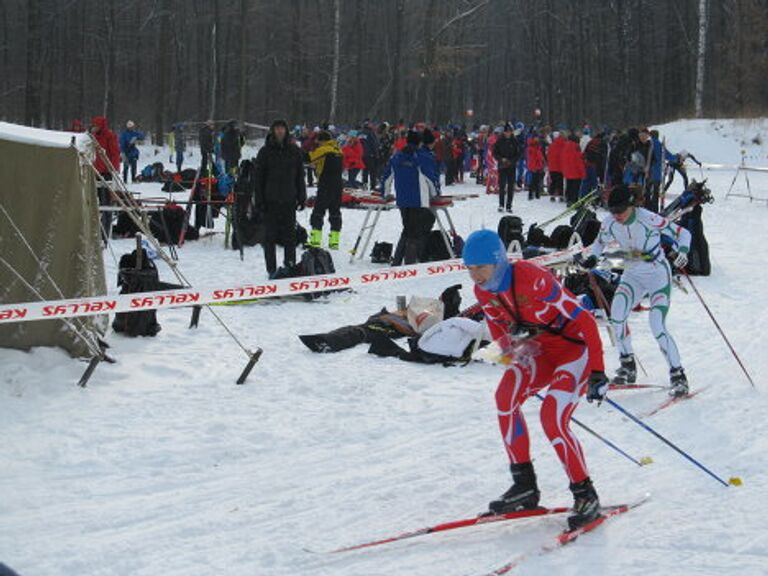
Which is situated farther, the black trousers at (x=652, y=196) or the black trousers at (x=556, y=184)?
the black trousers at (x=556, y=184)

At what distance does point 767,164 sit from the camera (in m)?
31.3

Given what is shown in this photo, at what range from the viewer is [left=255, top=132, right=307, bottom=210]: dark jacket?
1162cm

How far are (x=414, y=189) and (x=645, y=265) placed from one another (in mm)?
4875

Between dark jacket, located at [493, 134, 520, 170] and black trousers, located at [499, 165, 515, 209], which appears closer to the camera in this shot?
dark jacket, located at [493, 134, 520, 170]

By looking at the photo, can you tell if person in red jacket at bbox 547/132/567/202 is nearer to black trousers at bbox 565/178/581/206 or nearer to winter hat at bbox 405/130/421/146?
black trousers at bbox 565/178/581/206

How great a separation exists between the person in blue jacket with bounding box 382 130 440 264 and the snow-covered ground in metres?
3.02

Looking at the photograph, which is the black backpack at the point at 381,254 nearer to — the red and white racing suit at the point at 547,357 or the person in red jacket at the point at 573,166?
the person in red jacket at the point at 573,166

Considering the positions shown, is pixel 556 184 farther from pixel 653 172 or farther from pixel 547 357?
pixel 547 357

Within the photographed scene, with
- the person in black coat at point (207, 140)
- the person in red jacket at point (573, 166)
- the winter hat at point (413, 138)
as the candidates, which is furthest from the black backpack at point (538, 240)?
the person in black coat at point (207, 140)

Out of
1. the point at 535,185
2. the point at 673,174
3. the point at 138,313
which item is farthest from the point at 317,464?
the point at 535,185

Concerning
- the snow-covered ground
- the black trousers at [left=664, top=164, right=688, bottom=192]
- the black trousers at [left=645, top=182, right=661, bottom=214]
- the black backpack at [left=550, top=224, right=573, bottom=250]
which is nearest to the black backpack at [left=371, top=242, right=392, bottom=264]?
the black backpack at [left=550, top=224, right=573, bottom=250]

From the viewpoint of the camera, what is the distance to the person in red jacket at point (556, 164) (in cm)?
2154

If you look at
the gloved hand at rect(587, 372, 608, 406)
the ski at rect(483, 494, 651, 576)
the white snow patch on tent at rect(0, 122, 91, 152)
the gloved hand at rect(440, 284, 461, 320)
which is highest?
the white snow patch on tent at rect(0, 122, 91, 152)

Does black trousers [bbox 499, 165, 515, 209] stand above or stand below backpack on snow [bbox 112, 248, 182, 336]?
above
